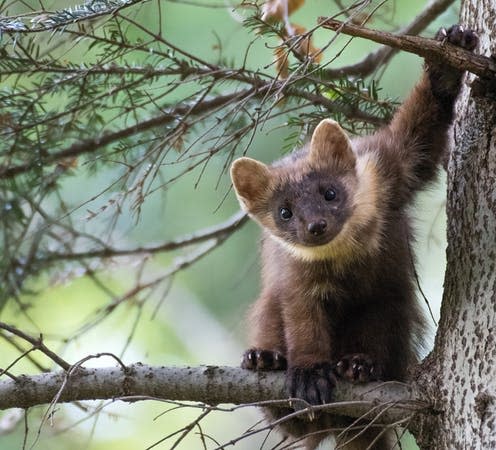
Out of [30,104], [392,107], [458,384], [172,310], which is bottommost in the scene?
[458,384]

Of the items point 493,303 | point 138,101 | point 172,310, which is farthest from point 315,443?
point 172,310

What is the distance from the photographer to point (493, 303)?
12.8 ft

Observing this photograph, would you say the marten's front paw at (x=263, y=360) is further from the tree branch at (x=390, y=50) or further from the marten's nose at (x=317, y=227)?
the tree branch at (x=390, y=50)

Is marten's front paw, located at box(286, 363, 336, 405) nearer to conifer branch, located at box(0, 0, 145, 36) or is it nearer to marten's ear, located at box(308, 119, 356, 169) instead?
marten's ear, located at box(308, 119, 356, 169)

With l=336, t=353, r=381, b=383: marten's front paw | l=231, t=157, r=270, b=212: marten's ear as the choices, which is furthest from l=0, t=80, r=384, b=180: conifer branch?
l=336, t=353, r=381, b=383: marten's front paw

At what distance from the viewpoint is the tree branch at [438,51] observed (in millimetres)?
3668

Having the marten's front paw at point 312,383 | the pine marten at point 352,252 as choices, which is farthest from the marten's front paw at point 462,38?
the marten's front paw at point 312,383

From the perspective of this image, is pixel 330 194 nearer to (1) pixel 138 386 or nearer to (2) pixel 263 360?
(2) pixel 263 360

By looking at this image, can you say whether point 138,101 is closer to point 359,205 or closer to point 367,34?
point 359,205

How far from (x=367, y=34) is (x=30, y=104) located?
85.6 inches

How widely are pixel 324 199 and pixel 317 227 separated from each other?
1.17 feet

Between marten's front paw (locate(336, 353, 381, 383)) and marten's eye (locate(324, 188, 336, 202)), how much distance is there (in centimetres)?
96

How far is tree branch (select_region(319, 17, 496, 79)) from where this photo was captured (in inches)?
144

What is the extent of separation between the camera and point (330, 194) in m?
5.35
